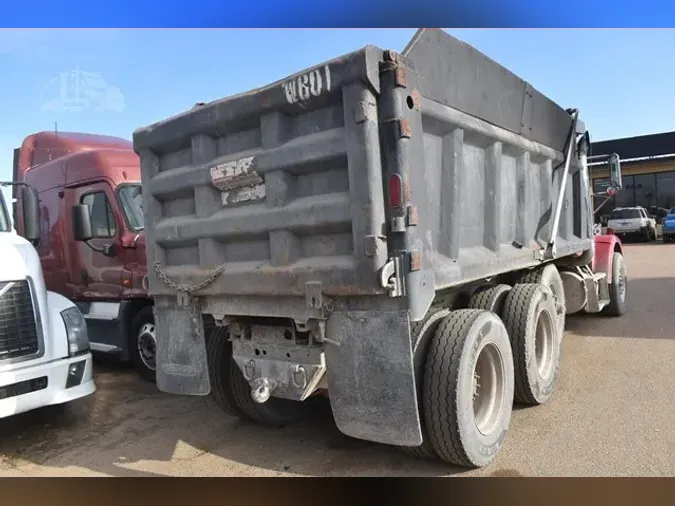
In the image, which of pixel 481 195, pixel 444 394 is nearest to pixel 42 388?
pixel 444 394

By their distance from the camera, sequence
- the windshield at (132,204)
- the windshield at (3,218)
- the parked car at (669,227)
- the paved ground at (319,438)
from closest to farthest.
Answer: the paved ground at (319,438) → the windshield at (3,218) → the windshield at (132,204) → the parked car at (669,227)

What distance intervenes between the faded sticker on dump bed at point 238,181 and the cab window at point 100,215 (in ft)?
10.5

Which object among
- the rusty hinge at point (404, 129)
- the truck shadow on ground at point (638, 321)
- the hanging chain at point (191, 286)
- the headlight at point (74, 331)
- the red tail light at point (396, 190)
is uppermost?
the rusty hinge at point (404, 129)

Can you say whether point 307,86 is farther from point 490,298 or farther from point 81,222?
point 81,222

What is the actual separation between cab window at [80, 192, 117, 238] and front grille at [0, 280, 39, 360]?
2098 millimetres

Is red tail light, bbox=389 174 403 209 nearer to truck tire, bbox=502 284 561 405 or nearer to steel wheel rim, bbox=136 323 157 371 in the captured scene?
truck tire, bbox=502 284 561 405

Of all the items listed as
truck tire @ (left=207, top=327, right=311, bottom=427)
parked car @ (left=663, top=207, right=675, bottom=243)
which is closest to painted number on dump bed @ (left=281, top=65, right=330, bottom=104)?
truck tire @ (left=207, top=327, right=311, bottom=427)

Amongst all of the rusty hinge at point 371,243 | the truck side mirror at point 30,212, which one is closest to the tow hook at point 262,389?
the rusty hinge at point 371,243

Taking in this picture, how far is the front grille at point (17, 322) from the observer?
4.33 m

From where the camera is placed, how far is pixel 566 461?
3.65 meters

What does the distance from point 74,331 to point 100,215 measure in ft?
7.49

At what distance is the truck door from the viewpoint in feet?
21.4

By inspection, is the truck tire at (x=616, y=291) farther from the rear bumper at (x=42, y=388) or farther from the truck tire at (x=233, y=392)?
the rear bumper at (x=42, y=388)

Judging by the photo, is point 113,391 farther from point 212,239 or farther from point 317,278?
point 317,278
